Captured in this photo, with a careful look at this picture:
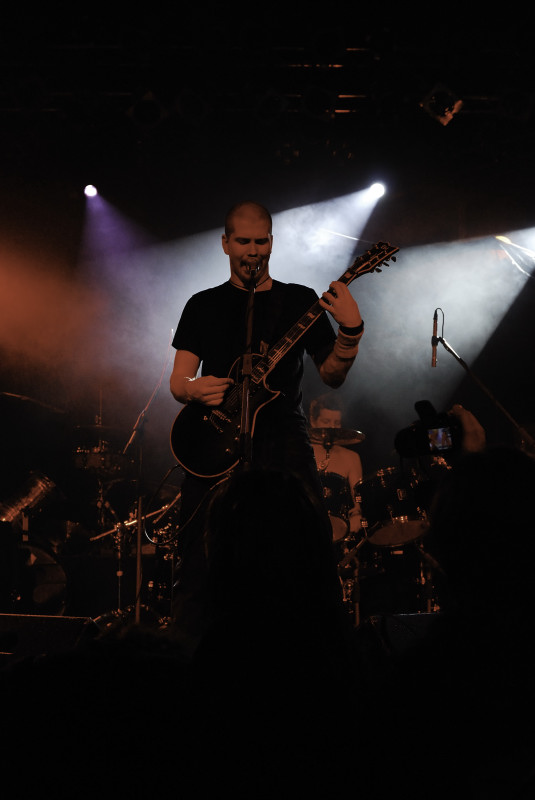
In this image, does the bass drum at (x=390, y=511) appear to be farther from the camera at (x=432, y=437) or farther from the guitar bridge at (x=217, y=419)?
the camera at (x=432, y=437)

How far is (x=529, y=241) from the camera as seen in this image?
7.46 m

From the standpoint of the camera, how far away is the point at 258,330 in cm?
345

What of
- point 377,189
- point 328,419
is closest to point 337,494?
point 328,419

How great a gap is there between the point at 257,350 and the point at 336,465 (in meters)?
3.52

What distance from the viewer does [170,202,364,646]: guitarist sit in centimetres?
312

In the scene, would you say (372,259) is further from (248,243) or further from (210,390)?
(210,390)

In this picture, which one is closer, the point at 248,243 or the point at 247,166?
the point at 248,243

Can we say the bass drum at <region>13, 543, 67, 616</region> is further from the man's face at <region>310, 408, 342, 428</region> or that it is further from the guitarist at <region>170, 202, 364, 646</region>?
the guitarist at <region>170, 202, 364, 646</region>

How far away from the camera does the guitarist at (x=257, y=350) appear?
123 inches

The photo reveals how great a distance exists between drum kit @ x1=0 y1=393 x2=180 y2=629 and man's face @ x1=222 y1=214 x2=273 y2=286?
108 inches

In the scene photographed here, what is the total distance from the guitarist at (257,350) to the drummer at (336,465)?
2.35 meters

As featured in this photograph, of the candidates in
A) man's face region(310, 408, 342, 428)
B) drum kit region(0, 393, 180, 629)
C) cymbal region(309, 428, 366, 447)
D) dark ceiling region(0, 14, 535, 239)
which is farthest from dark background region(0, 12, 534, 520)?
cymbal region(309, 428, 366, 447)

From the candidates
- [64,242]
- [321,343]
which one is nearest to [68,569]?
[64,242]

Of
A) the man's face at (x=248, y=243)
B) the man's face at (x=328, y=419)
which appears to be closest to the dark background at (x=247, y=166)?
the man's face at (x=328, y=419)
